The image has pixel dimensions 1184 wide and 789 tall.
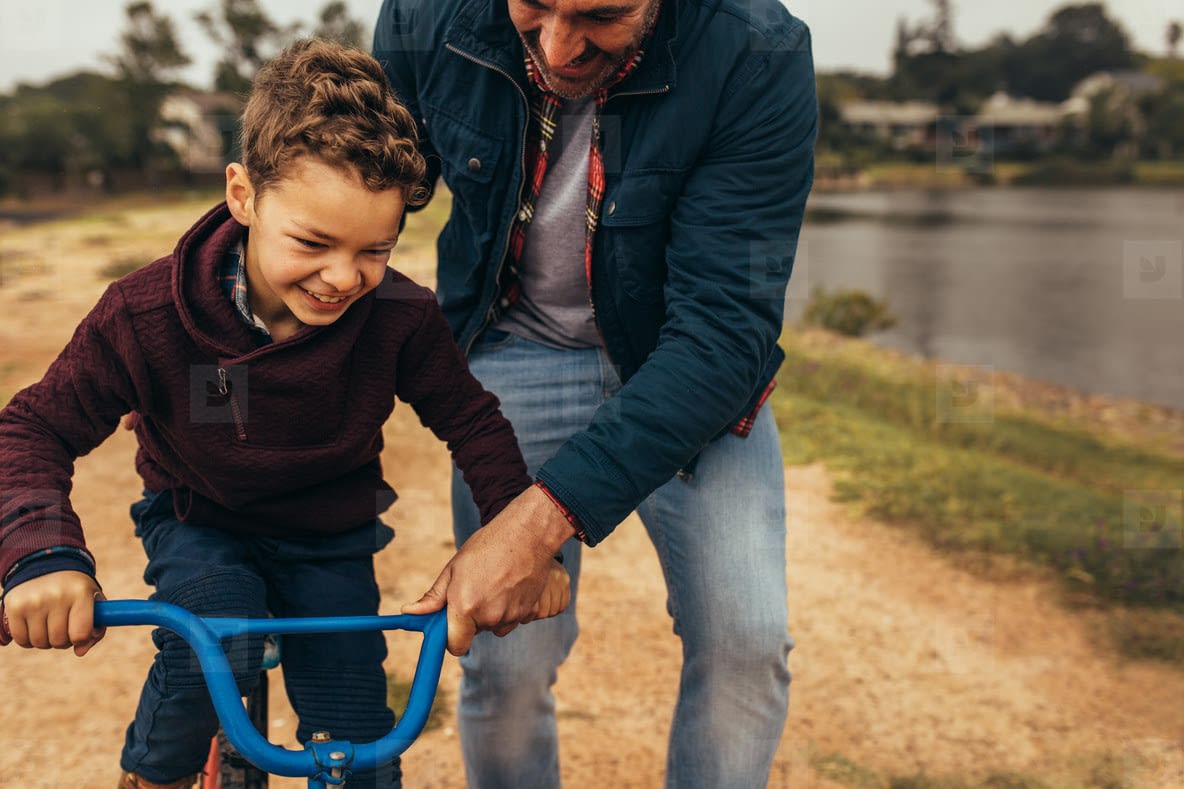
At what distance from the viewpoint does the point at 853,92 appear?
7706cm

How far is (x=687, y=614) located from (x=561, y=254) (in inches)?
30.0

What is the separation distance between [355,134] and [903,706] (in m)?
2.88

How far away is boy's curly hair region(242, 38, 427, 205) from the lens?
1693 millimetres

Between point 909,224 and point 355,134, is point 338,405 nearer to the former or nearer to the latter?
point 355,134

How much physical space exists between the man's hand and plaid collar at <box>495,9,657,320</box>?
0.60 metres

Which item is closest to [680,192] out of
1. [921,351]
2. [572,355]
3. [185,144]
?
[572,355]

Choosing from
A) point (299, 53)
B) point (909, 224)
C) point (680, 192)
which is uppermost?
point (299, 53)

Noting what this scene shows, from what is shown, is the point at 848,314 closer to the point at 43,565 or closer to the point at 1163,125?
the point at 43,565

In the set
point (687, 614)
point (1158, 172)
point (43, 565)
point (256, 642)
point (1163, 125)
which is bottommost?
point (1158, 172)

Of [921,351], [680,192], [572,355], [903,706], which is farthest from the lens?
[921,351]
